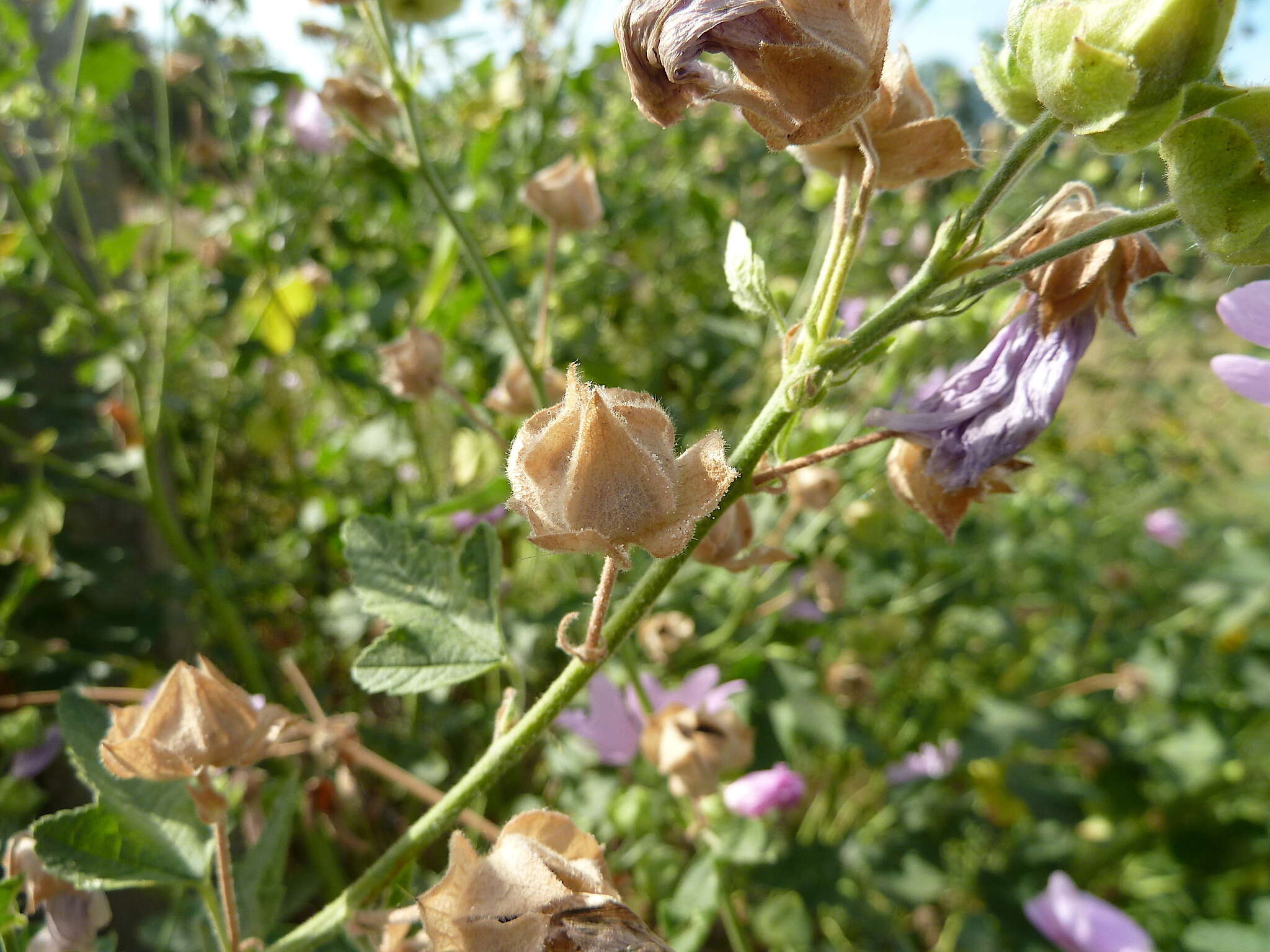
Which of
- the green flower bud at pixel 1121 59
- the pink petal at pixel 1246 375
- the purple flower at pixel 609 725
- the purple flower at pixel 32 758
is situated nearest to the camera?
the green flower bud at pixel 1121 59

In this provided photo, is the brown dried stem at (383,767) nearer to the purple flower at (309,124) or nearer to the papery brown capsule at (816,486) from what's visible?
the papery brown capsule at (816,486)

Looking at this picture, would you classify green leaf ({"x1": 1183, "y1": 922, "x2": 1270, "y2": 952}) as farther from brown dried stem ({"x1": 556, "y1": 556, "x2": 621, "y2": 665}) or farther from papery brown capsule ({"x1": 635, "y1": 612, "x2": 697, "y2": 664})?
brown dried stem ({"x1": 556, "y1": 556, "x2": 621, "y2": 665})

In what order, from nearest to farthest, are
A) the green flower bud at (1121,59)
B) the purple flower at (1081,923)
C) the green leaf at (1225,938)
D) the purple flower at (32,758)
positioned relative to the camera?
the green flower bud at (1121,59), the purple flower at (32,758), the purple flower at (1081,923), the green leaf at (1225,938)

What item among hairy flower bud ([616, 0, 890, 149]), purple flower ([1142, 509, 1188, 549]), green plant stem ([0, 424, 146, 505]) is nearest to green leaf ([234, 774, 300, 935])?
hairy flower bud ([616, 0, 890, 149])

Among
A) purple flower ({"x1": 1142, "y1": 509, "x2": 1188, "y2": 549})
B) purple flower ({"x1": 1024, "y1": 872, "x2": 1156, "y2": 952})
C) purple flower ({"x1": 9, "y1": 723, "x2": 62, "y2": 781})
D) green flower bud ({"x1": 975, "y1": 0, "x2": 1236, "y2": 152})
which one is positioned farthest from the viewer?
purple flower ({"x1": 1142, "y1": 509, "x2": 1188, "y2": 549})

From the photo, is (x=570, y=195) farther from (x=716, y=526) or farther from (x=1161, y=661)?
(x=1161, y=661)

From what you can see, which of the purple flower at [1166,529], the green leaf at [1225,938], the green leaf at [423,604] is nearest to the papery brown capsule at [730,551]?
the green leaf at [423,604]

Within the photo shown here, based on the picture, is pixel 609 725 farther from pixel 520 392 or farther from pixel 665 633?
pixel 520 392
